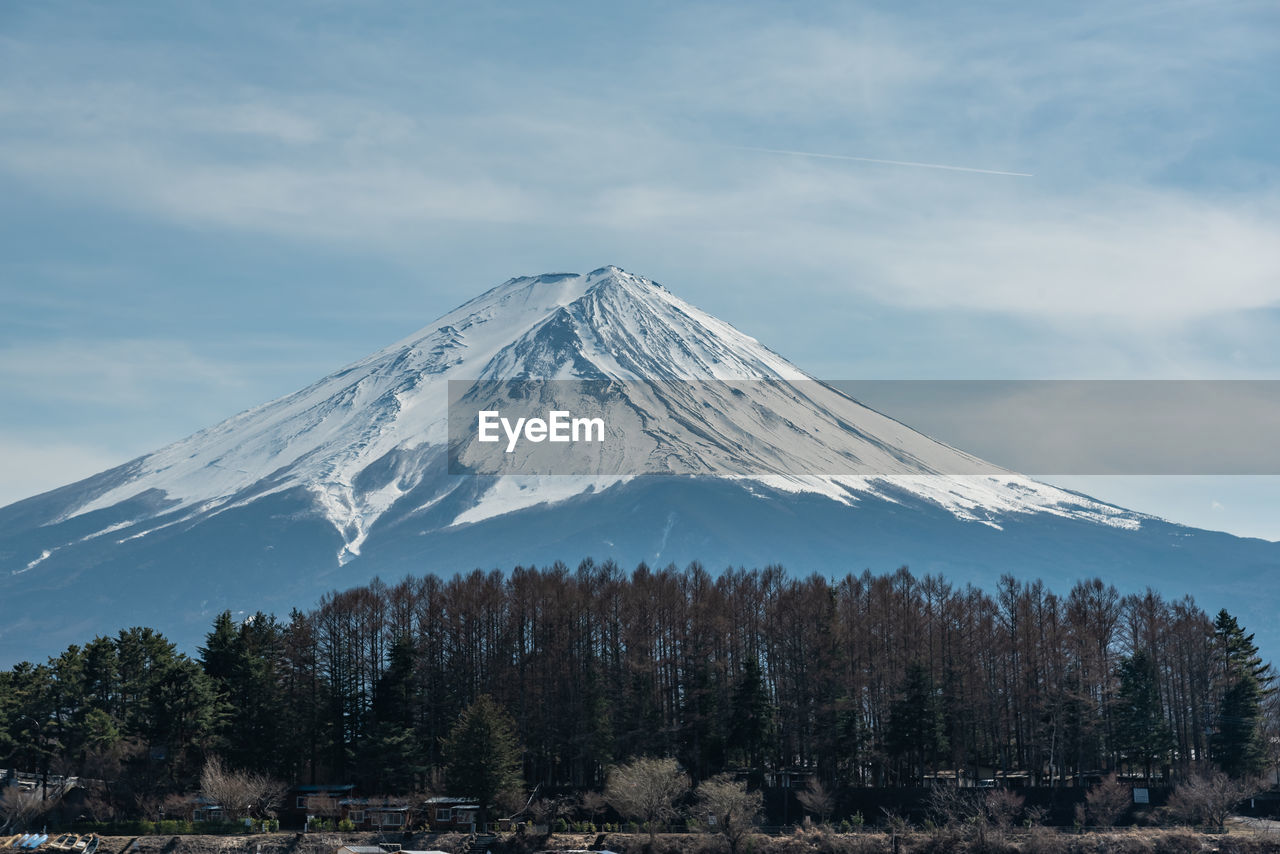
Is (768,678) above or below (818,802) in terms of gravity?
above

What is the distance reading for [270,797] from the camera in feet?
234

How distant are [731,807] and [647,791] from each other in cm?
419

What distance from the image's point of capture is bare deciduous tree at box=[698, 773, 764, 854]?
65.0 metres

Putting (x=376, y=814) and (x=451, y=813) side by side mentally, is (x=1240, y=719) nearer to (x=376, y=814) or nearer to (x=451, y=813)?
(x=451, y=813)

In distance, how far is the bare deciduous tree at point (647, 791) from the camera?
66688 mm

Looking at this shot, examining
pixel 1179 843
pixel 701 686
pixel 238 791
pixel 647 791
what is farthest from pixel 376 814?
pixel 1179 843

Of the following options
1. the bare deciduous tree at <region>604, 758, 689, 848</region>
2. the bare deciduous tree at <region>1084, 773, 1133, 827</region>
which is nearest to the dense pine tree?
the bare deciduous tree at <region>1084, 773, 1133, 827</region>

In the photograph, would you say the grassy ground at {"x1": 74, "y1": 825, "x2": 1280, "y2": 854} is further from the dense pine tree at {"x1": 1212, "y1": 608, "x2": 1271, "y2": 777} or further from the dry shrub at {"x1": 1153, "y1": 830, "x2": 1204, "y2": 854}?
the dense pine tree at {"x1": 1212, "y1": 608, "x2": 1271, "y2": 777}

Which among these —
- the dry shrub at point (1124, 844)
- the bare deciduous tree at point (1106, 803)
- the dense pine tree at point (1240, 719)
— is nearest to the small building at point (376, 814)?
the dry shrub at point (1124, 844)

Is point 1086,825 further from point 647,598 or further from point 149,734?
point 149,734

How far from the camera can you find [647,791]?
219 feet

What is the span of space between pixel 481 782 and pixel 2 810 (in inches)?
957

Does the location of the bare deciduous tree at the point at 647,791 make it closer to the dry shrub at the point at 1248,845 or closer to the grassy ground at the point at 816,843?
the grassy ground at the point at 816,843

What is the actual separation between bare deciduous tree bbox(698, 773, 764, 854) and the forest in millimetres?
6067
